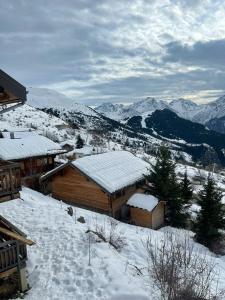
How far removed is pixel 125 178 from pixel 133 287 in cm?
2120

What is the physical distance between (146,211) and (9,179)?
63.9 ft

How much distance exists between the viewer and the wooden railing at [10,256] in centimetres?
1291

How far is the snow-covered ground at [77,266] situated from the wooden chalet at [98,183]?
11267 mm

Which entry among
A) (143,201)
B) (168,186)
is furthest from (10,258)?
(168,186)

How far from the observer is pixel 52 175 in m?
35.1

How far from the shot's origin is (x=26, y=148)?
125 feet

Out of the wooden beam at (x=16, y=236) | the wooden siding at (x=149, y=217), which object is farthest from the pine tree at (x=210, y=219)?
the wooden beam at (x=16, y=236)

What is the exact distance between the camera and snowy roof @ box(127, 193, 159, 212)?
30952mm

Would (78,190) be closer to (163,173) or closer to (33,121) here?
(163,173)

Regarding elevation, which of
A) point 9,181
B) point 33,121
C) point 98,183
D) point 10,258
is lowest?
point 33,121

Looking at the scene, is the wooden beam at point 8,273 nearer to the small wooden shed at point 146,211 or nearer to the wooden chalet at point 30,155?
the small wooden shed at point 146,211

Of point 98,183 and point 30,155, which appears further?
point 30,155

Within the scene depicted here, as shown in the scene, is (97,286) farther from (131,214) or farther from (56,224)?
(131,214)

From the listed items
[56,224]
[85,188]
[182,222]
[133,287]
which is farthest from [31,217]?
[182,222]
